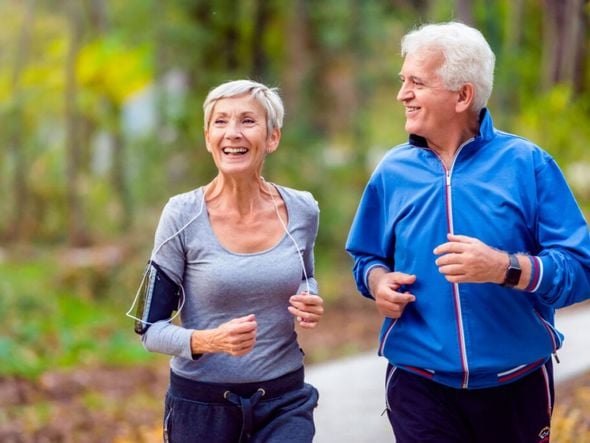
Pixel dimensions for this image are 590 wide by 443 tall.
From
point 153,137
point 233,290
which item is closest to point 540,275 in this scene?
point 233,290

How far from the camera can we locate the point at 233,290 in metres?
3.35

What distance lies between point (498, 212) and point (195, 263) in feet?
3.29

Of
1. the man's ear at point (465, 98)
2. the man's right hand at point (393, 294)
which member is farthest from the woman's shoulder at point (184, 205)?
the man's ear at point (465, 98)

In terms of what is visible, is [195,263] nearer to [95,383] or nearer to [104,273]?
[95,383]

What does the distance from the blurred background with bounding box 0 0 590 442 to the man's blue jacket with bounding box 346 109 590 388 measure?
5.61 metres

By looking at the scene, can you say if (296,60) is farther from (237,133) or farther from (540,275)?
(540,275)

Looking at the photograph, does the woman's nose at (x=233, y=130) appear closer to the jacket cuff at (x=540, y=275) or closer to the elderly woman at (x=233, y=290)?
the elderly woman at (x=233, y=290)

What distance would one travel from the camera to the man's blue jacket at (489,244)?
3344 millimetres

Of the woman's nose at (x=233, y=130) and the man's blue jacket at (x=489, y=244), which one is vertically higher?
the woman's nose at (x=233, y=130)

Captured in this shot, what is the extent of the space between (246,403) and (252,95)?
1.01 metres

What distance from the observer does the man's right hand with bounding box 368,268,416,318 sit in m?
3.45

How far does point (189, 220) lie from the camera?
3396 mm

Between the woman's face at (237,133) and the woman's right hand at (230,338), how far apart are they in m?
0.51

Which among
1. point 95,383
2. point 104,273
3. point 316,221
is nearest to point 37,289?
point 104,273
